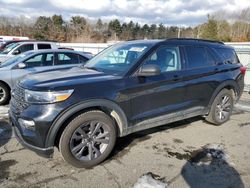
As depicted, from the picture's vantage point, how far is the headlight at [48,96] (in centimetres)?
318

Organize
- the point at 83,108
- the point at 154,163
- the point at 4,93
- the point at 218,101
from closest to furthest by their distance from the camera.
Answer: the point at 83,108 < the point at 154,163 < the point at 218,101 < the point at 4,93

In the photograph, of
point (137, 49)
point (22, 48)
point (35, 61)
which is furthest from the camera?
point (22, 48)

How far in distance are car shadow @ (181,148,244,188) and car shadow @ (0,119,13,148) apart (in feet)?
9.98

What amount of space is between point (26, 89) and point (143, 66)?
1.71 m

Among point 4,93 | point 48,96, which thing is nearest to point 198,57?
point 48,96

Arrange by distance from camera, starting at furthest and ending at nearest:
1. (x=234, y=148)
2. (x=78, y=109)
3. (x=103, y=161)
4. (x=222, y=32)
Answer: (x=222, y=32) < (x=234, y=148) < (x=103, y=161) < (x=78, y=109)

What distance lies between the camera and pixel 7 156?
3863 mm

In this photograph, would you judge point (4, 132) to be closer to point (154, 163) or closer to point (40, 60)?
point (154, 163)

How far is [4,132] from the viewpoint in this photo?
15.7 ft

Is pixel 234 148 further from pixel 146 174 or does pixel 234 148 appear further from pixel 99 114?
pixel 99 114

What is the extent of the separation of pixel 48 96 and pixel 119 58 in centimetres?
163

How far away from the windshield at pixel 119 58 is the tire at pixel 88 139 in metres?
0.81

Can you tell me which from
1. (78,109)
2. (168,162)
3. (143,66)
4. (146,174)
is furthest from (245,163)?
(78,109)

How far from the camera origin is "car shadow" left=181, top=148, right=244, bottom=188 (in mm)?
3266
